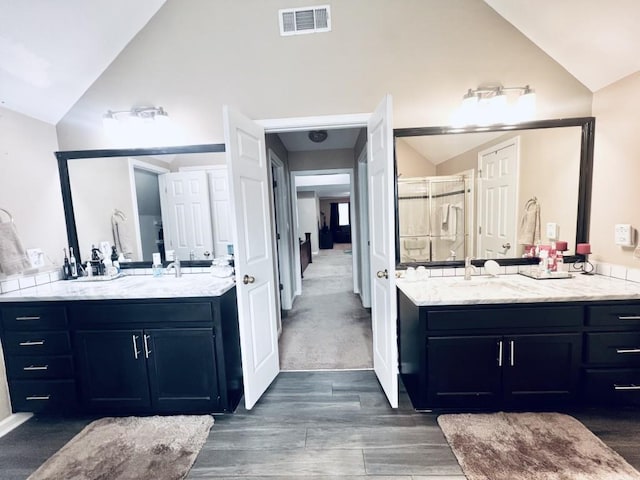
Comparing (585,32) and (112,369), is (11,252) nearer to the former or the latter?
(112,369)

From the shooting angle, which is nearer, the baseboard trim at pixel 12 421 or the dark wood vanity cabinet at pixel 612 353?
the dark wood vanity cabinet at pixel 612 353

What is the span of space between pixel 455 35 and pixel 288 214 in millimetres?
2945

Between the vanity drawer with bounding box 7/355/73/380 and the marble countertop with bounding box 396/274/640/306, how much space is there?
7.81ft

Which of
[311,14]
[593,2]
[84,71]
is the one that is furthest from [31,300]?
[593,2]

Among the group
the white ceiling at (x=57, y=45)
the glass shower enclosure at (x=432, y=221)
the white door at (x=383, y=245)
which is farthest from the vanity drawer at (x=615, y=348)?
the white ceiling at (x=57, y=45)

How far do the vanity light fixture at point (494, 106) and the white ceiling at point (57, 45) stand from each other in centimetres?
241

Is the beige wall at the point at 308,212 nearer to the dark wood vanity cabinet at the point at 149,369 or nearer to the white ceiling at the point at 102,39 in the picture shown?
the white ceiling at the point at 102,39

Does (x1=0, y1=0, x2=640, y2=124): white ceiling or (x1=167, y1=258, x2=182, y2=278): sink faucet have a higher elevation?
(x1=0, y1=0, x2=640, y2=124): white ceiling

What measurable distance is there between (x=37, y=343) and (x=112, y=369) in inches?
21.4

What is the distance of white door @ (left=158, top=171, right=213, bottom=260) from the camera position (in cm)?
250

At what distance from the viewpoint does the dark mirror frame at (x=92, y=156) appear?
93.1 inches

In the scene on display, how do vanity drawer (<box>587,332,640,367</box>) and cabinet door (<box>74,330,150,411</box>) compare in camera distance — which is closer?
vanity drawer (<box>587,332,640,367</box>)

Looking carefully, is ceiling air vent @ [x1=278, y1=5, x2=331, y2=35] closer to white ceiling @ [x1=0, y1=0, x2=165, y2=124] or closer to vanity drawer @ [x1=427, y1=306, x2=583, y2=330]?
white ceiling @ [x1=0, y1=0, x2=165, y2=124]

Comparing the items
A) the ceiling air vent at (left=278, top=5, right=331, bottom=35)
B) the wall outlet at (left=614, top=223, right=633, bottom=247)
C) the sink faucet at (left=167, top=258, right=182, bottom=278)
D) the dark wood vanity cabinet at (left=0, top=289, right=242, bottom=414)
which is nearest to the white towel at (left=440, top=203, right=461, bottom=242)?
the wall outlet at (left=614, top=223, right=633, bottom=247)
